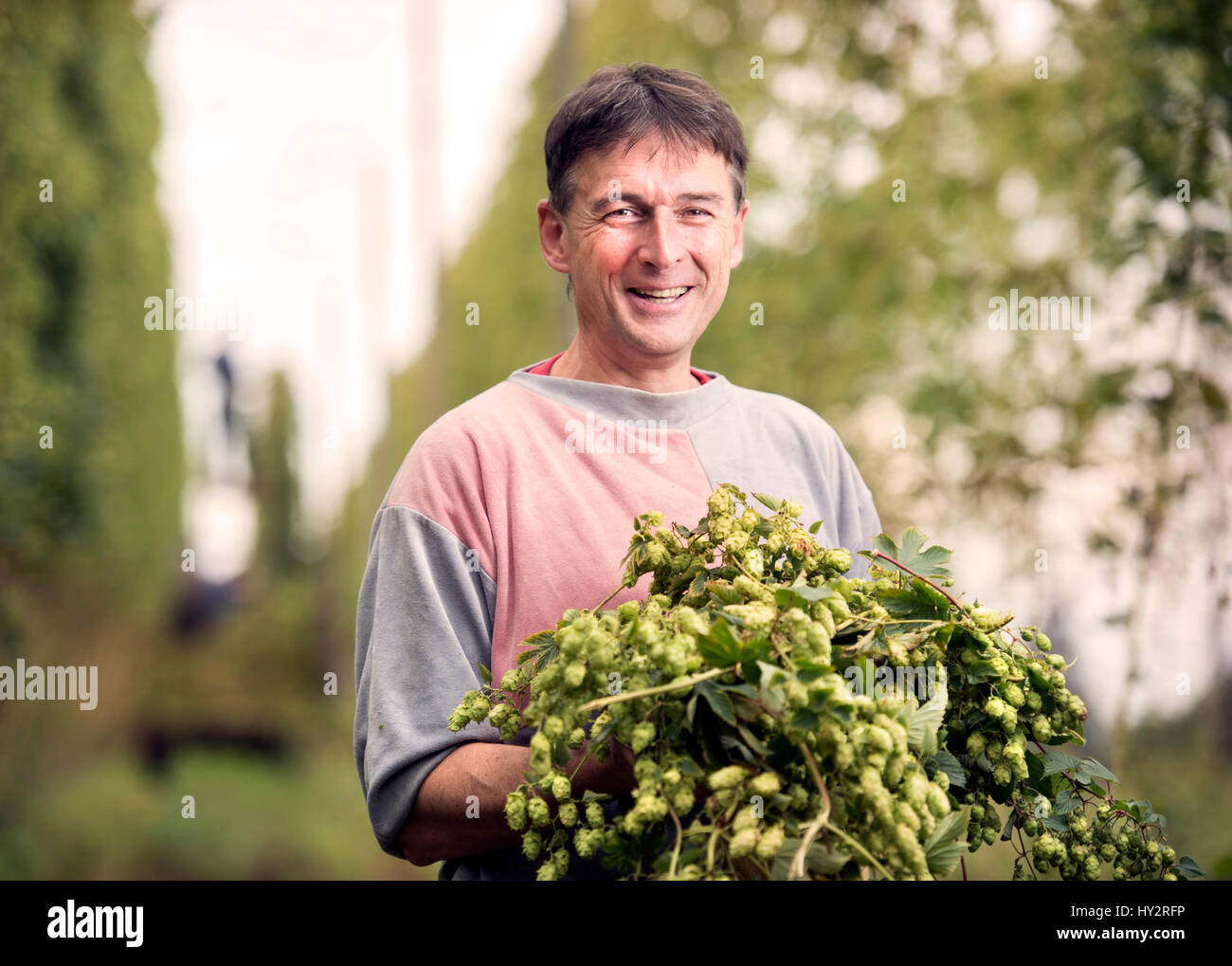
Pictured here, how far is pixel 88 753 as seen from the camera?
42.8ft

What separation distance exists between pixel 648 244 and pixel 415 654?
2.88ft

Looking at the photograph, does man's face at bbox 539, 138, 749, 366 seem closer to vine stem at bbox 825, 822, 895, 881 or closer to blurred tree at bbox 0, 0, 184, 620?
vine stem at bbox 825, 822, 895, 881

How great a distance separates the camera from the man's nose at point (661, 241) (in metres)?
2.02

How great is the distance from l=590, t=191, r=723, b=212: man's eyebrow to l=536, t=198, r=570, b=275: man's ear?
6.2 inches

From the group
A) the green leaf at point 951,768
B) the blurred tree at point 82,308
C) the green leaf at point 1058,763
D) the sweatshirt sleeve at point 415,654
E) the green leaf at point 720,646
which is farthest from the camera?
the blurred tree at point 82,308

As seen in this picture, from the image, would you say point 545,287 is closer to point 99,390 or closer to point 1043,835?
point 99,390

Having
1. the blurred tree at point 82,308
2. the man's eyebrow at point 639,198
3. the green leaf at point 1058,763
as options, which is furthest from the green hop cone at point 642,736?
the blurred tree at point 82,308

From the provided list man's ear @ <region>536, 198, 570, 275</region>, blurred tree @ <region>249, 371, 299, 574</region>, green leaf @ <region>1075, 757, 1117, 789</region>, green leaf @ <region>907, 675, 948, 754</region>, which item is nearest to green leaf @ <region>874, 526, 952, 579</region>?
green leaf @ <region>907, 675, 948, 754</region>

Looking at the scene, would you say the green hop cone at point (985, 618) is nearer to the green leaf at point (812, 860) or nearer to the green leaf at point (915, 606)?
the green leaf at point (915, 606)

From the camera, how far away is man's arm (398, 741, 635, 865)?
158 centimetres

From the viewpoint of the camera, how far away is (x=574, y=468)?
206 cm

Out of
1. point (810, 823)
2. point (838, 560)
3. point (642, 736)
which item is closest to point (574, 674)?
point (642, 736)

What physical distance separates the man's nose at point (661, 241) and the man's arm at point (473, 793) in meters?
0.94
